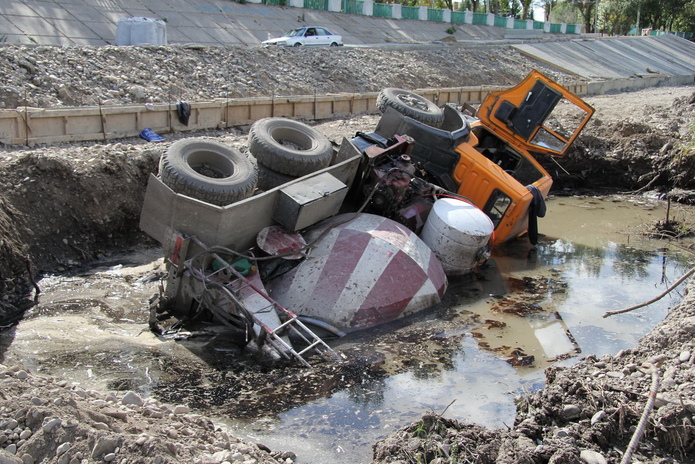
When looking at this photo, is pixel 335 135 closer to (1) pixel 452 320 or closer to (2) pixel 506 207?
(2) pixel 506 207

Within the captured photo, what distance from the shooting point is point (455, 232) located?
912 cm

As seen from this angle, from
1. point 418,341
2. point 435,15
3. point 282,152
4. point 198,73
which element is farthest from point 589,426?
point 435,15

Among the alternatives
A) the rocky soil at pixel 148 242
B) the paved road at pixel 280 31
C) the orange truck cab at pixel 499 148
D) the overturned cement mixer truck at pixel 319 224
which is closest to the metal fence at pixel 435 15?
the paved road at pixel 280 31

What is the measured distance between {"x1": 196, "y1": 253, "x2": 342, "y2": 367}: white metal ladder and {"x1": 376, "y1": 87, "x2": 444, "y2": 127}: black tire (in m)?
4.45

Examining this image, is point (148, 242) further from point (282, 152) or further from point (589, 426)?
point (589, 426)

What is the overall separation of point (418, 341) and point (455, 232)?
1995 mm

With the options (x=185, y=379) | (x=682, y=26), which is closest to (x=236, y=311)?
(x=185, y=379)

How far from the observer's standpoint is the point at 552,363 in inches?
300

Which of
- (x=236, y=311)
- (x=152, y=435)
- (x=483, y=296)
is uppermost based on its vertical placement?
(x=152, y=435)

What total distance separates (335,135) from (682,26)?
6169cm

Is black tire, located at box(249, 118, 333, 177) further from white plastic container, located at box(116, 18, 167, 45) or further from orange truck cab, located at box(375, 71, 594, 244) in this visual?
white plastic container, located at box(116, 18, 167, 45)

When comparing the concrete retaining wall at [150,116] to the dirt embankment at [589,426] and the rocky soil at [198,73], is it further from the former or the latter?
the dirt embankment at [589,426]

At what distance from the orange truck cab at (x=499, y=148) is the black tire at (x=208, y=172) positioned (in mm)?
3212

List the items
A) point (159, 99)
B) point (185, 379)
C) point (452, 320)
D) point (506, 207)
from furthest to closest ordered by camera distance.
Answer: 1. point (159, 99)
2. point (506, 207)
3. point (452, 320)
4. point (185, 379)
